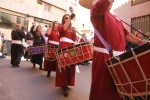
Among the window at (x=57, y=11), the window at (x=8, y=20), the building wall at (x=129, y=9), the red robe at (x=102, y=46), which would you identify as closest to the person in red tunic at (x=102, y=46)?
the red robe at (x=102, y=46)

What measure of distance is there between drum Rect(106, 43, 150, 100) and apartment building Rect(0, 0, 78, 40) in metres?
17.7

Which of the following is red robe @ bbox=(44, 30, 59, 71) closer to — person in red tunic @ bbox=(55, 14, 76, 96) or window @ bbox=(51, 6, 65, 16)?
person in red tunic @ bbox=(55, 14, 76, 96)

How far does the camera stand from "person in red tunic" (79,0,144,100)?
1.96m

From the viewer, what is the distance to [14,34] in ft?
25.9

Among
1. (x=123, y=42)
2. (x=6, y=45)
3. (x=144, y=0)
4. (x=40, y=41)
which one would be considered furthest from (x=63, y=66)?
(x=6, y=45)

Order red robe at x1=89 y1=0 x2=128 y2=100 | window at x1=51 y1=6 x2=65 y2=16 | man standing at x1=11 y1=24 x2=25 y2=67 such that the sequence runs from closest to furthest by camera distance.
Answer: red robe at x1=89 y1=0 x2=128 y2=100
man standing at x1=11 y1=24 x2=25 y2=67
window at x1=51 y1=6 x2=65 y2=16

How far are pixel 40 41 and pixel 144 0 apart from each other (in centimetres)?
678

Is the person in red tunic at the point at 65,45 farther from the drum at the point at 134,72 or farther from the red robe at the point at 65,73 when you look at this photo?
the drum at the point at 134,72

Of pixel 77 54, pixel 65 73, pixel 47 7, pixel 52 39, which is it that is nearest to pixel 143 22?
pixel 52 39

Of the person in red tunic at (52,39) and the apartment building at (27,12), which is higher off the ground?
the apartment building at (27,12)

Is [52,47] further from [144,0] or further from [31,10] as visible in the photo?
[31,10]

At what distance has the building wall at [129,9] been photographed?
34.4 feet

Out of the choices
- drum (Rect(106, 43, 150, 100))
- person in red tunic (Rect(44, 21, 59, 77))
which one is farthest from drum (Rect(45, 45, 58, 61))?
drum (Rect(106, 43, 150, 100))

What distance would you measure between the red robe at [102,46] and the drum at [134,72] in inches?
10.5
